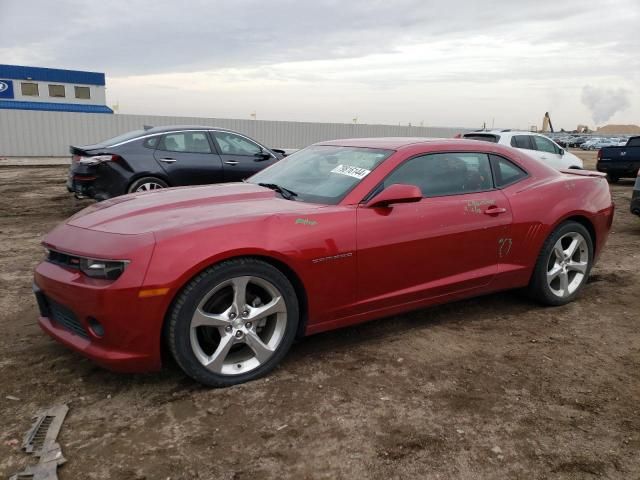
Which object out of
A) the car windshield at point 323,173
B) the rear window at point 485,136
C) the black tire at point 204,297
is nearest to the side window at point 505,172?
the car windshield at point 323,173

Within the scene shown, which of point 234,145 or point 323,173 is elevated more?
point 234,145

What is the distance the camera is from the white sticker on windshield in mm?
3580

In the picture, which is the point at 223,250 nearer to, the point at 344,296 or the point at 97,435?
the point at 344,296

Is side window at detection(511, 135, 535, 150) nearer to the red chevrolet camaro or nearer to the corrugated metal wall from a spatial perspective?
the corrugated metal wall

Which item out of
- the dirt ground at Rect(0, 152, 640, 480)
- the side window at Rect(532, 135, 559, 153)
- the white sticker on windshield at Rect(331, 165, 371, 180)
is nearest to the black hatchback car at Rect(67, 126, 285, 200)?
the dirt ground at Rect(0, 152, 640, 480)

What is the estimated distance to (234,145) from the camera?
28.6 feet

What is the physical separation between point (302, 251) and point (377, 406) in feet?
3.20

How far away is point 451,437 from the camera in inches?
101

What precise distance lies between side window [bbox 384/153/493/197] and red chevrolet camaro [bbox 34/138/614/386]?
0.01 metres

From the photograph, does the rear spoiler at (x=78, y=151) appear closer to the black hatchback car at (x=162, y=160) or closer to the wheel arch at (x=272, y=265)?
the black hatchback car at (x=162, y=160)

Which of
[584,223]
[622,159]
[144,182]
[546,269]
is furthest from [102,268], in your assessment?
[622,159]

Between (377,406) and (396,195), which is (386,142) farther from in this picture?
(377,406)

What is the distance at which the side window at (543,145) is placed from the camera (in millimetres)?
12820

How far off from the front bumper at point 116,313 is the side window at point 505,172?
2.76 m
